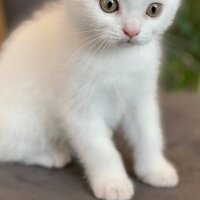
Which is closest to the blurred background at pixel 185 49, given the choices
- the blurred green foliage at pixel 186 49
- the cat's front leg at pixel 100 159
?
the blurred green foliage at pixel 186 49

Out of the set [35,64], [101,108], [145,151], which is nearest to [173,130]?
[145,151]

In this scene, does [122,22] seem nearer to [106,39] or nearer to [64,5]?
[106,39]

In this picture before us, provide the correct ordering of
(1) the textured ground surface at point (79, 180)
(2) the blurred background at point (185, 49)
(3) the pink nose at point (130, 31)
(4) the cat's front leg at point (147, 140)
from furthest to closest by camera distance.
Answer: (2) the blurred background at point (185, 49), (4) the cat's front leg at point (147, 140), (1) the textured ground surface at point (79, 180), (3) the pink nose at point (130, 31)

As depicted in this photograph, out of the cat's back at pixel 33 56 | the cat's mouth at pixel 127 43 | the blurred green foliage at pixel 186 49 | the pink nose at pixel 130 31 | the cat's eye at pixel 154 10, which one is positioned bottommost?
the blurred green foliage at pixel 186 49

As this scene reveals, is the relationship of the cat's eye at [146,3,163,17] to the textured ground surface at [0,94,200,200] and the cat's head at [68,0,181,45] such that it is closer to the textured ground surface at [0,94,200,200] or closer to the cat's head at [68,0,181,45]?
the cat's head at [68,0,181,45]

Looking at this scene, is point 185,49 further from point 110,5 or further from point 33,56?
point 110,5

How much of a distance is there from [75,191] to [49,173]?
0.45ft

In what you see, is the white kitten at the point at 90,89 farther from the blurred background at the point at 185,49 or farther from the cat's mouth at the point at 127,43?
the blurred background at the point at 185,49

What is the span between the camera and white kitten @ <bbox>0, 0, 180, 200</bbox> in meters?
1.00

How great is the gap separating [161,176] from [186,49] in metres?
1.17

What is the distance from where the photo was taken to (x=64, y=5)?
1114mm

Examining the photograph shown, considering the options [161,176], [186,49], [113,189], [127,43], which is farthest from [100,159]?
[186,49]

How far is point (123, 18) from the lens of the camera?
0.96m

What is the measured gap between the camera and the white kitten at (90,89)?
1000 mm
